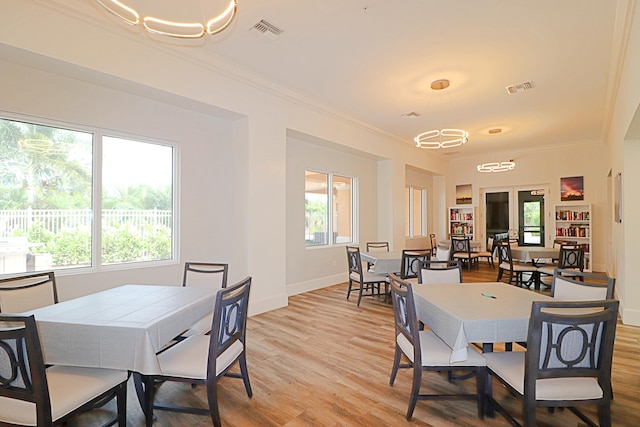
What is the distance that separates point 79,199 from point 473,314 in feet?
13.8

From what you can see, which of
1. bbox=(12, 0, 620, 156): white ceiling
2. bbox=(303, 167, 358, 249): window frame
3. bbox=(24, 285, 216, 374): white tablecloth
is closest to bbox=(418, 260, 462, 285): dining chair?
bbox=(24, 285, 216, 374): white tablecloth

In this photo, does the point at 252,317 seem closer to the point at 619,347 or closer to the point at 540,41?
the point at 619,347

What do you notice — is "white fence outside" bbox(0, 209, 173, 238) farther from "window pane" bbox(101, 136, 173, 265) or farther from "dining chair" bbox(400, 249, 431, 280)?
"dining chair" bbox(400, 249, 431, 280)

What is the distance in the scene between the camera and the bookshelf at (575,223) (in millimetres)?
8367

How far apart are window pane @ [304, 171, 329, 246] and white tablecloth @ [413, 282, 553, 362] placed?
3869mm

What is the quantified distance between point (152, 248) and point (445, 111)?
570cm

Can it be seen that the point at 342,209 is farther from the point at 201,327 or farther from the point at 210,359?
the point at 210,359

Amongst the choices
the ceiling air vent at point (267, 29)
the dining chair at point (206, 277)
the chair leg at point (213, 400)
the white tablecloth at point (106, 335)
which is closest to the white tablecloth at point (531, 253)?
the dining chair at point (206, 277)

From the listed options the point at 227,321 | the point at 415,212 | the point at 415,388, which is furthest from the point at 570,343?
the point at 415,212

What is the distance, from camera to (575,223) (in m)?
8.62

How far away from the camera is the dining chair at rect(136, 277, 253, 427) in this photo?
2.09 meters

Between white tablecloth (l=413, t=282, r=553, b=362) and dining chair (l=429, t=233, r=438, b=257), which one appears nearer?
white tablecloth (l=413, t=282, r=553, b=362)

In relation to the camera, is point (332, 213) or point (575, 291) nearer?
point (575, 291)

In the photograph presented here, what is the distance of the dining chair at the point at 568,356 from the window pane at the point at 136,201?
4.28 metres
